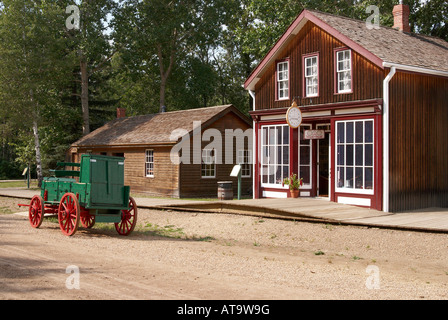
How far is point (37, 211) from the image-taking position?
14.2m

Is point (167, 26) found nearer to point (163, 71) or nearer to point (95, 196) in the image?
point (163, 71)

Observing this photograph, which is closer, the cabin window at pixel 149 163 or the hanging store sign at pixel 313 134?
the hanging store sign at pixel 313 134

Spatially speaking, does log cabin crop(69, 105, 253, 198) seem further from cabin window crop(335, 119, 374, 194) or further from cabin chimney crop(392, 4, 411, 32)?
cabin window crop(335, 119, 374, 194)

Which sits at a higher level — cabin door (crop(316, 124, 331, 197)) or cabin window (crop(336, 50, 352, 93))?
cabin window (crop(336, 50, 352, 93))

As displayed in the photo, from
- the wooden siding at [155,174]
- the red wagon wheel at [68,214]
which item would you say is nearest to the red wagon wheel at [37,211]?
the red wagon wheel at [68,214]

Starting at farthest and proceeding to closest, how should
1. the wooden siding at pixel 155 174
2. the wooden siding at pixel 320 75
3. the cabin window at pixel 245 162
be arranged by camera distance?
1. the cabin window at pixel 245 162
2. the wooden siding at pixel 155 174
3. the wooden siding at pixel 320 75

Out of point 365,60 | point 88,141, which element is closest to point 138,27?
point 88,141

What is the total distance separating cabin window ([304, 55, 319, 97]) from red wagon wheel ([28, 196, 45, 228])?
36.0 ft

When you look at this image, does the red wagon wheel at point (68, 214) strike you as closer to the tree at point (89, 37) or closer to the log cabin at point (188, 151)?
the log cabin at point (188, 151)

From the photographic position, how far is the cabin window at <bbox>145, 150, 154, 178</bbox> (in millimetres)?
28633

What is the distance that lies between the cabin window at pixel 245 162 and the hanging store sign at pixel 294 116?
34.8 ft

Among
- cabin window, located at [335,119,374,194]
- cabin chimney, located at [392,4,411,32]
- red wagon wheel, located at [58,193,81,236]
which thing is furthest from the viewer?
cabin chimney, located at [392,4,411,32]

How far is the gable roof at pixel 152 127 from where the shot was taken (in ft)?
90.9

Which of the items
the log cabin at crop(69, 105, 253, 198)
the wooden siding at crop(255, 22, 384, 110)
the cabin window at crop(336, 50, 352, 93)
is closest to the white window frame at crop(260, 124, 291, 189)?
the wooden siding at crop(255, 22, 384, 110)
